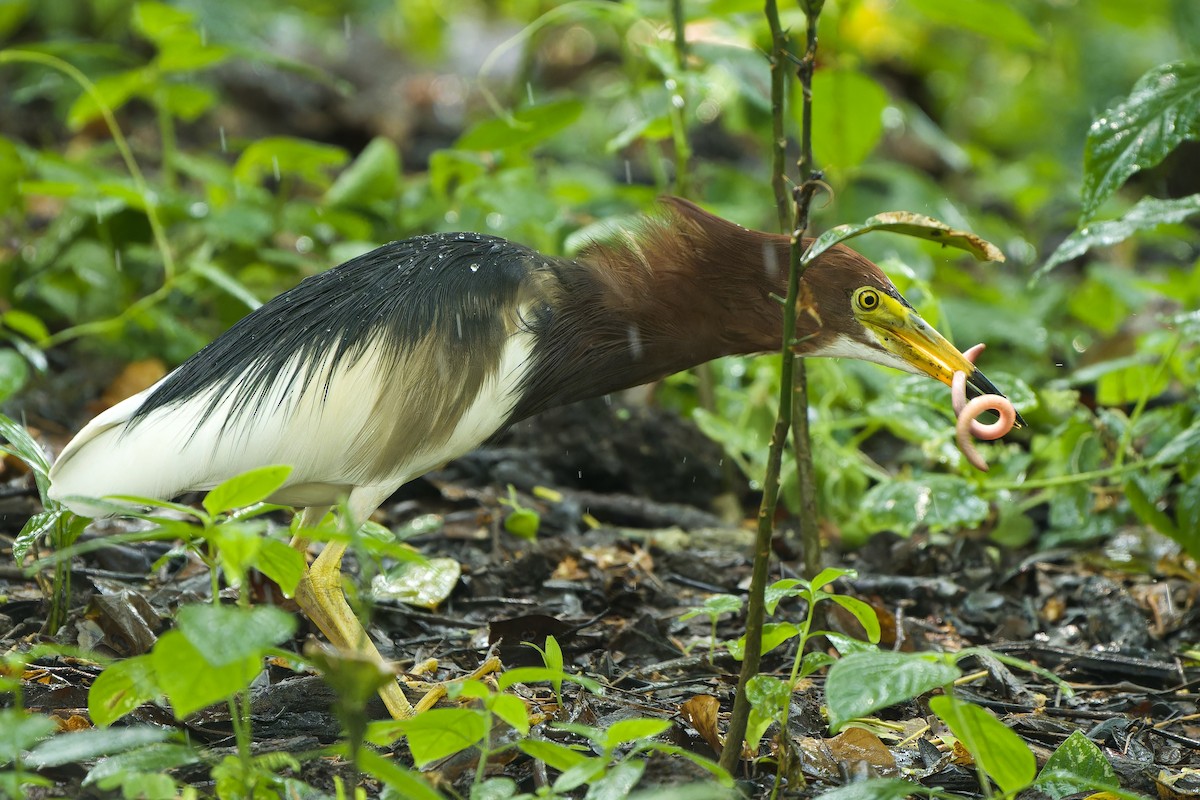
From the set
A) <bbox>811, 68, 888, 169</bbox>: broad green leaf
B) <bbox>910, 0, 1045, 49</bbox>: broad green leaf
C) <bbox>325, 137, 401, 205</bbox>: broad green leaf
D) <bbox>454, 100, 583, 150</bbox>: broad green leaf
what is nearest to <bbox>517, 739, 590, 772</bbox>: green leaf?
<bbox>454, 100, 583, 150</bbox>: broad green leaf

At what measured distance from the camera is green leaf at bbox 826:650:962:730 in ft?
6.31

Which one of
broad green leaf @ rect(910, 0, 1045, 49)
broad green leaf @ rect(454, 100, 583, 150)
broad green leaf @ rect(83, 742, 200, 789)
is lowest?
broad green leaf @ rect(83, 742, 200, 789)

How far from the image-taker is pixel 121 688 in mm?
2121

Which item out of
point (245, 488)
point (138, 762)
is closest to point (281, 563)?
point (245, 488)

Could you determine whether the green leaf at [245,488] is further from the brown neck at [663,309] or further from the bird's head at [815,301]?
the bird's head at [815,301]

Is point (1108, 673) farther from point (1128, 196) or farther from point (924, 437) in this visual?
point (1128, 196)

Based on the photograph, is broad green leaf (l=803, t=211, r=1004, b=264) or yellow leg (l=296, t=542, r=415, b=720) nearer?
broad green leaf (l=803, t=211, r=1004, b=264)

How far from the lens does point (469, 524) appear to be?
4219mm

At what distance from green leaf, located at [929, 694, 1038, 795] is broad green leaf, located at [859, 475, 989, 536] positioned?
5.35 feet

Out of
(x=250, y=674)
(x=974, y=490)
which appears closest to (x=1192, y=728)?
(x=974, y=490)

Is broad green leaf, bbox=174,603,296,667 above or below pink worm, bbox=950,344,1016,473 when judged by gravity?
below

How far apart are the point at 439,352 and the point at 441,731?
1173mm

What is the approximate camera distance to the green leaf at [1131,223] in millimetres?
3418

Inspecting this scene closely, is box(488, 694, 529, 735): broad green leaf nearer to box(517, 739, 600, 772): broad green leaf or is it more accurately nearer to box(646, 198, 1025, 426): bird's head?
box(517, 739, 600, 772): broad green leaf
